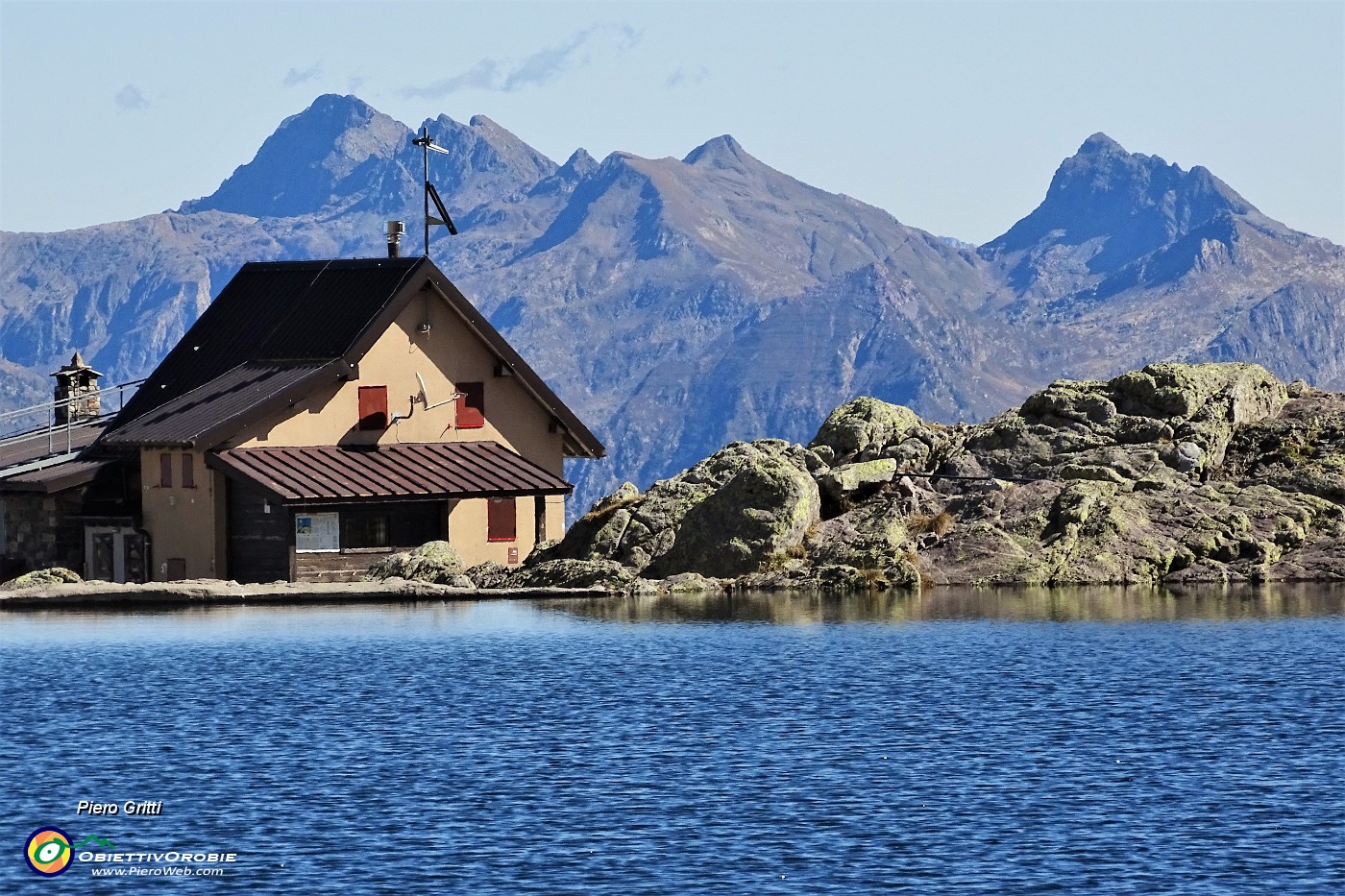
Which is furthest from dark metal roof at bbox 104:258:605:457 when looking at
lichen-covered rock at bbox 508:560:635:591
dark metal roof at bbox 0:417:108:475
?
lichen-covered rock at bbox 508:560:635:591

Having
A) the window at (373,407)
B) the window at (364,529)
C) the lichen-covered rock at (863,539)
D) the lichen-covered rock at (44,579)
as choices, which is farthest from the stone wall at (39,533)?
the lichen-covered rock at (863,539)

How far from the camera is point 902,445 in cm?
7019

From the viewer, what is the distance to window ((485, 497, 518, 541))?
67250 millimetres

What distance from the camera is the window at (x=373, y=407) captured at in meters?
66.6

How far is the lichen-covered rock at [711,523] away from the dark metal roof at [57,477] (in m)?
13.7

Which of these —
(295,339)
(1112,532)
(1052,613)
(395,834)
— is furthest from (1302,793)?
(295,339)

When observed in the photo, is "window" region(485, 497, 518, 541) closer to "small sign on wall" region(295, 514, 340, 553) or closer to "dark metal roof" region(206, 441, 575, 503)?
"dark metal roof" region(206, 441, 575, 503)

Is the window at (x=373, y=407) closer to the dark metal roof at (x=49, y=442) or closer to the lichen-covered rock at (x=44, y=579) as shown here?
Answer: the lichen-covered rock at (x=44, y=579)

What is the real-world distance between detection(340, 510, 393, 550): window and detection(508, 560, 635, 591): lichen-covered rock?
4274 mm

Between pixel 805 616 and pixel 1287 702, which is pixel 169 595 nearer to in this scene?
pixel 805 616

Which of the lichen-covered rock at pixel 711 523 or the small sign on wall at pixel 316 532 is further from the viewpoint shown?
the lichen-covered rock at pixel 711 523

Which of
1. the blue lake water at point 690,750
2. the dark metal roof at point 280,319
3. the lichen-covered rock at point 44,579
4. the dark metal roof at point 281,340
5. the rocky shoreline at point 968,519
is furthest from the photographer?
the dark metal roof at point 280,319

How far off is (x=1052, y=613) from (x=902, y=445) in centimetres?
1561

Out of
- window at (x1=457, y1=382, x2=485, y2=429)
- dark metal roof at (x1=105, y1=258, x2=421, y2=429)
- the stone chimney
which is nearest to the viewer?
dark metal roof at (x1=105, y1=258, x2=421, y2=429)
